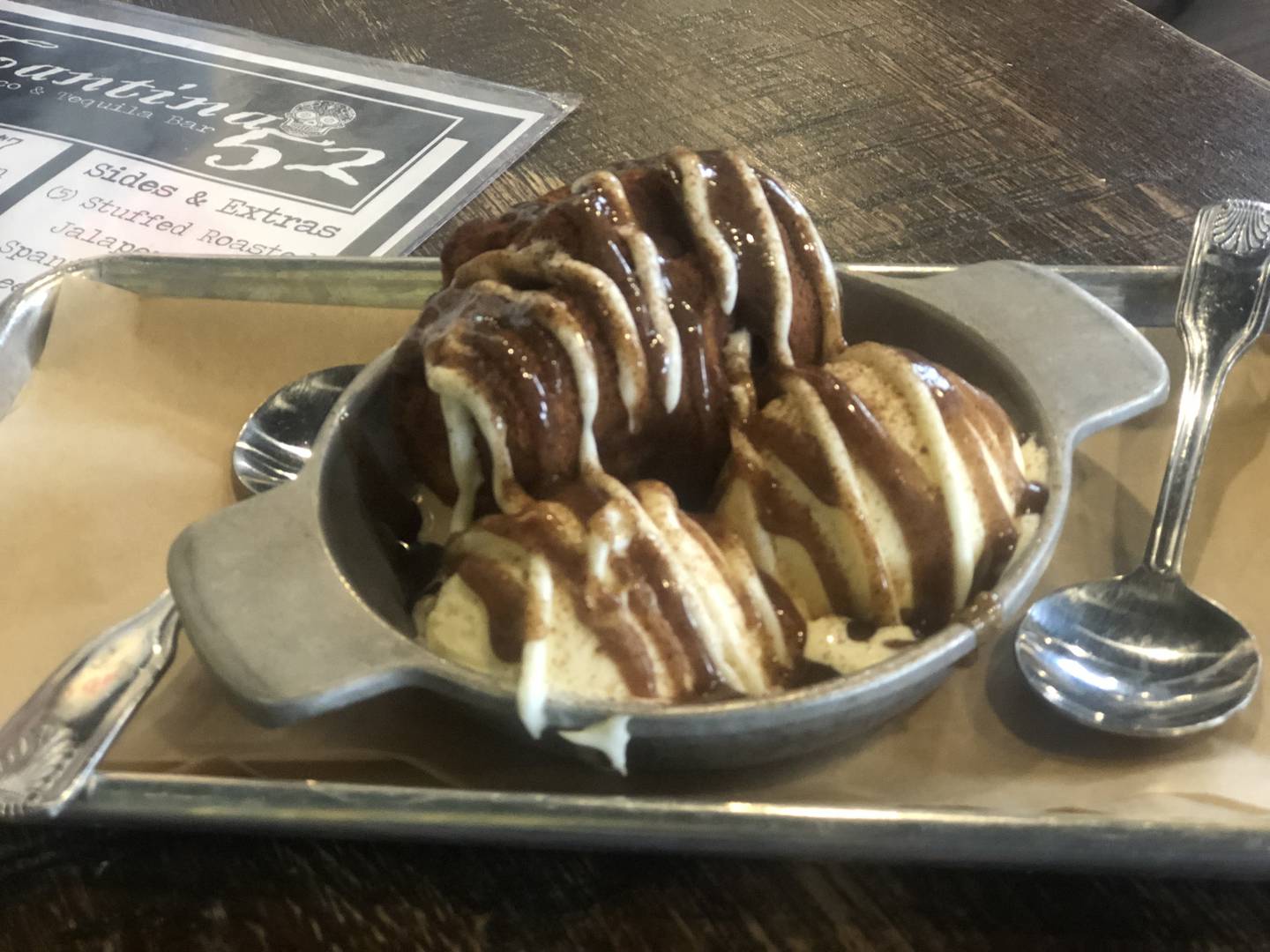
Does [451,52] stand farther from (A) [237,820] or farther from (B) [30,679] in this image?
(A) [237,820]

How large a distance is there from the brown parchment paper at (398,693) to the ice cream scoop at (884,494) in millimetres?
67

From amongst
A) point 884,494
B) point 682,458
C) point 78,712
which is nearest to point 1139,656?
point 884,494

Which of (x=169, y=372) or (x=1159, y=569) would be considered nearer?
(x=1159, y=569)

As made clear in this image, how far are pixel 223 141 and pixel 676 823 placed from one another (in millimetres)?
1005

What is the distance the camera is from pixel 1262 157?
3.41ft

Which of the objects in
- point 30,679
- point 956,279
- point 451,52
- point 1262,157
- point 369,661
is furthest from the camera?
point 451,52

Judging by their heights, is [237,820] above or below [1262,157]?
below

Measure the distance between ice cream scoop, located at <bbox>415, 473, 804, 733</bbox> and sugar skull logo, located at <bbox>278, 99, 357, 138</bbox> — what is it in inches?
31.1

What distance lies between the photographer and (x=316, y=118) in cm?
120

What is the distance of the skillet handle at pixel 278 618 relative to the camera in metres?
0.47

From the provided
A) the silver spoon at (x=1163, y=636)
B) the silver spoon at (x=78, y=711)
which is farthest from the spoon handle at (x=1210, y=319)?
the silver spoon at (x=78, y=711)

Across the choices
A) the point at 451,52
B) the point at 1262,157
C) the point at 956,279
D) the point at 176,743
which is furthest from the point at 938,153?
the point at 176,743

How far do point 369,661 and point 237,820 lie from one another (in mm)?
99

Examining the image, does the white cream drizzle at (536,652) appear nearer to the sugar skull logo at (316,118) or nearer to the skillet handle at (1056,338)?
the skillet handle at (1056,338)
